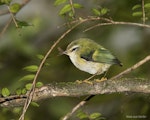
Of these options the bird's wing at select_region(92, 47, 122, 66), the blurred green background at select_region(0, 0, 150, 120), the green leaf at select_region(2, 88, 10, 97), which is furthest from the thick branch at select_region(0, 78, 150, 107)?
the blurred green background at select_region(0, 0, 150, 120)

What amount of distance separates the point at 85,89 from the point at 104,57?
0.23 metres

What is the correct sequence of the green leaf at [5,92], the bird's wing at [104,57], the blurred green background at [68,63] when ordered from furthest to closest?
the blurred green background at [68,63] < the bird's wing at [104,57] < the green leaf at [5,92]

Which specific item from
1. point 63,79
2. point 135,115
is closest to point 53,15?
point 63,79

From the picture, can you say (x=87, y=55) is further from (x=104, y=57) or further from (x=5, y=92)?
(x=5, y=92)

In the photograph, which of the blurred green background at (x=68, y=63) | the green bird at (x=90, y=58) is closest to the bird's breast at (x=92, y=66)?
the green bird at (x=90, y=58)

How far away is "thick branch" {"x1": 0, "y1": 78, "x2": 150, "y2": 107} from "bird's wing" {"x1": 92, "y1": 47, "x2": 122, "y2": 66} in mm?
162

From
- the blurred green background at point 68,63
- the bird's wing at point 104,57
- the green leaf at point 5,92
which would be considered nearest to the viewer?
the green leaf at point 5,92

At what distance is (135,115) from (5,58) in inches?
31.9

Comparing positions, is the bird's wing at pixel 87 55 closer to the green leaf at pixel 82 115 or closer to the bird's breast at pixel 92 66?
the bird's breast at pixel 92 66

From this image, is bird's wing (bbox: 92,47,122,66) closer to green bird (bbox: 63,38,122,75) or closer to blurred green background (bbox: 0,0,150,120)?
green bird (bbox: 63,38,122,75)

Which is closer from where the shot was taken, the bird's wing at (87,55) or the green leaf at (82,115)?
the green leaf at (82,115)

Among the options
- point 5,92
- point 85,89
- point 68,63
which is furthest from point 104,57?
point 68,63

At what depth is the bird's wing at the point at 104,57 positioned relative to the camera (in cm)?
186

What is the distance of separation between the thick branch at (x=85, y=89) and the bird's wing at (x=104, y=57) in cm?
16
